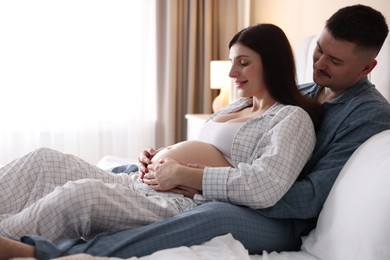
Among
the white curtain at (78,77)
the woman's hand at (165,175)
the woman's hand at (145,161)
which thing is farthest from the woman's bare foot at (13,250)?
the white curtain at (78,77)

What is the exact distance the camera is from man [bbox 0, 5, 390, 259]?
4.25ft

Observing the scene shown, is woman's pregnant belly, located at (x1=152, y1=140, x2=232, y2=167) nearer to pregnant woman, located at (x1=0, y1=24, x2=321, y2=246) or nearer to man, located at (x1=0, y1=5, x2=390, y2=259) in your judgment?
pregnant woman, located at (x1=0, y1=24, x2=321, y2=246)

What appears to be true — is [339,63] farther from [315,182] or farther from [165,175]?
[165,175]

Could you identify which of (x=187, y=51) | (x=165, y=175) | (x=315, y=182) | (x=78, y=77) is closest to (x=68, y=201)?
(x=165, y=175)

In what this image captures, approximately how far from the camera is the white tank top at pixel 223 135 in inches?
69.3

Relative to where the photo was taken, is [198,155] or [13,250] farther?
[198,155]

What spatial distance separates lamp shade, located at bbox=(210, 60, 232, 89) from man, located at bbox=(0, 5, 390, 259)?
1848 millimetres

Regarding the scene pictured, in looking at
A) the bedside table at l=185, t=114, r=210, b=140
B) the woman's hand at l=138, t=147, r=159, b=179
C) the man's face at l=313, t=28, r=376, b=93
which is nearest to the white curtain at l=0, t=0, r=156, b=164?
the bedside table at l=185, t=114, r=210, b=140

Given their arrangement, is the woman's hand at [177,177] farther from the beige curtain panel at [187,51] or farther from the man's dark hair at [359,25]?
the beige curtain panel at [187,51]

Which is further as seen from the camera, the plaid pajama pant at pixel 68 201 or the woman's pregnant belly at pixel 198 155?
the woman's pregnant belly at pixel 198 155

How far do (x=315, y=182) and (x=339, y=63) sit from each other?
0.44 metres

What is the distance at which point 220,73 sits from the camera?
3.73 m

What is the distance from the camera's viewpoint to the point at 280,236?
1520 mm

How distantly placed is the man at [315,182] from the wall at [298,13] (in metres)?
1.04
